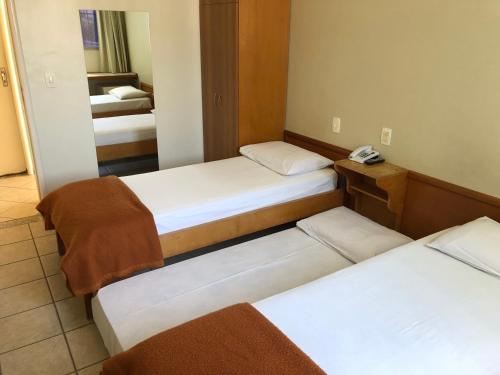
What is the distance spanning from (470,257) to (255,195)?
1.29m

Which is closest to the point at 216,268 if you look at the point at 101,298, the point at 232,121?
the point at 101,298

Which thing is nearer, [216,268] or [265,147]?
[216,268]

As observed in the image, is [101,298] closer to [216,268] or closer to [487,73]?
[216,268]

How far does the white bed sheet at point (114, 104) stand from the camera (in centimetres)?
330

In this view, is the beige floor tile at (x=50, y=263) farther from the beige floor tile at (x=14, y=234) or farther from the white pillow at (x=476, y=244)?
the white pillow at (x=476, y=244)

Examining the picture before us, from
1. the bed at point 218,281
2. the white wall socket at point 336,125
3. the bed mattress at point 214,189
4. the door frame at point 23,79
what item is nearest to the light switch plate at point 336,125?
the white wall socket at point 336,125

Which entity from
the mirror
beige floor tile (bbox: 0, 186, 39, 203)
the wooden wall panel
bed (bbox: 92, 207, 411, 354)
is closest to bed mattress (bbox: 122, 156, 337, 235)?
bed (bbox: 92, 207, 411, 354)

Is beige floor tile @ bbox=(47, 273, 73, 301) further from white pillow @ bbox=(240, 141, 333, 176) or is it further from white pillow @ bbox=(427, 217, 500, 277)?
white pillow @ bbox=(427, 217, 500, 277)

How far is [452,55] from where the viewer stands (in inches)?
83.0

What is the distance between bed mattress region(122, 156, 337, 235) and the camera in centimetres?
234

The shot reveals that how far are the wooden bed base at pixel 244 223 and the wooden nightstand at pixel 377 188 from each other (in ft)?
0.67

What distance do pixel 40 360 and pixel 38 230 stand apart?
151 centimetres

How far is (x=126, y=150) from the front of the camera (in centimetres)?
354

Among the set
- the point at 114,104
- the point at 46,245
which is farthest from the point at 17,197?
the point at 114,104
